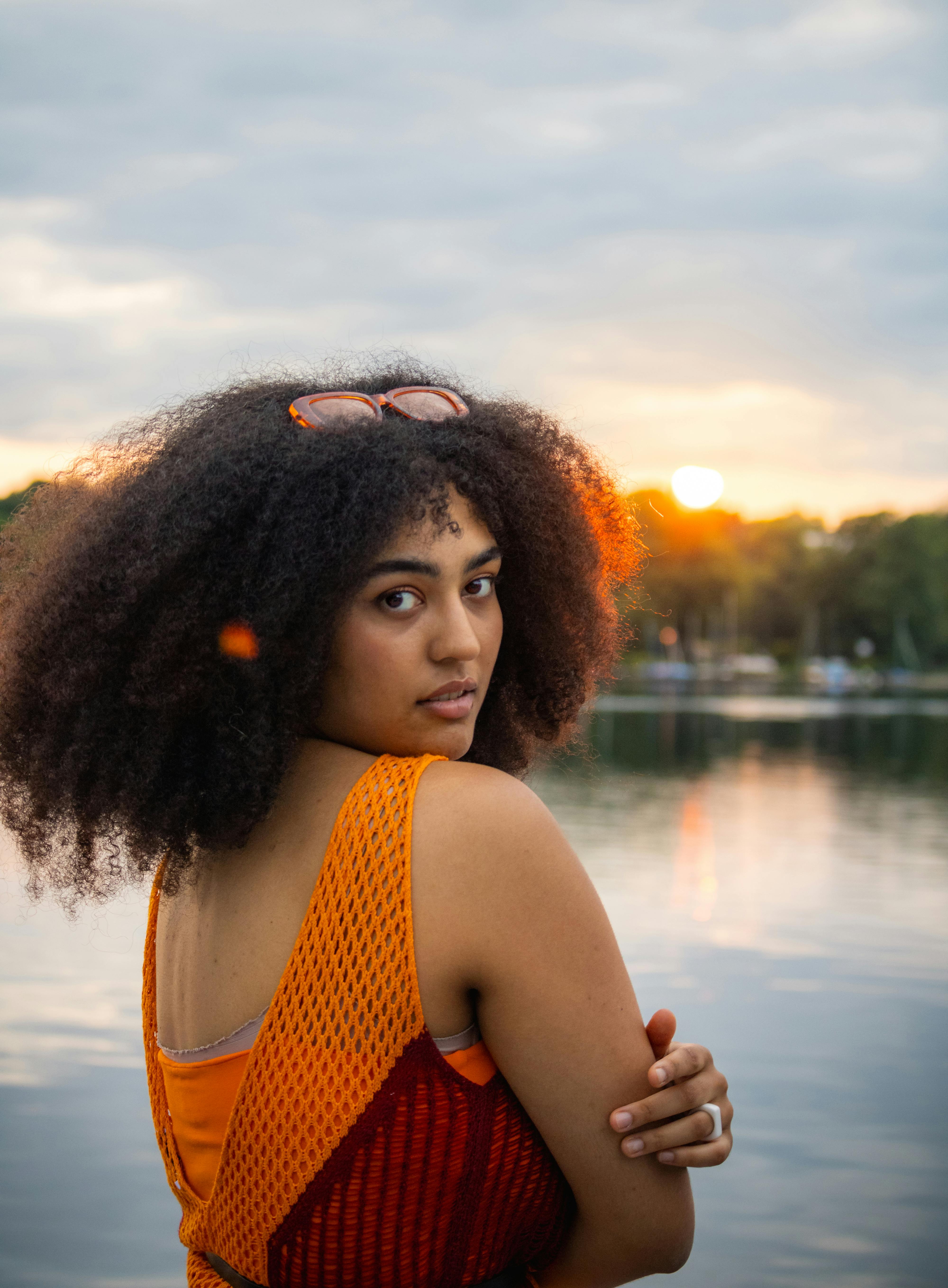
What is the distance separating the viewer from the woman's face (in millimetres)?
1716

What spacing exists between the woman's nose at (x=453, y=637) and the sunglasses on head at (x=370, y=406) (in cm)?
31

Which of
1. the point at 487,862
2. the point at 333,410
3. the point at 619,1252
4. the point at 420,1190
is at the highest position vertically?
the point at 333,410

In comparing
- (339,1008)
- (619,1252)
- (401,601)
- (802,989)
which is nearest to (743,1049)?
(802,989)

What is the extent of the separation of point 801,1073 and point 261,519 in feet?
19.5

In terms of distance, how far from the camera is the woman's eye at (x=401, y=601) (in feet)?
5.67

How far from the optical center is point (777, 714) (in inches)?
1736

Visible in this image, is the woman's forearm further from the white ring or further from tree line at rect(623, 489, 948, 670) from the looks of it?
tree line at rect(623, 489, 948, 670)

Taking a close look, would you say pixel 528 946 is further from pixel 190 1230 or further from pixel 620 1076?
pixel 190 1230

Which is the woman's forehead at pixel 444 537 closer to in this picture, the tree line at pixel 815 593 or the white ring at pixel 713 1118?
the white ring at pixel 713 1118

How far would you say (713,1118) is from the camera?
1.59 m

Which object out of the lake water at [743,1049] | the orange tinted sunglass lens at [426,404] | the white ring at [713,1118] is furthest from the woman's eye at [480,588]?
the lake water at [743,1049]

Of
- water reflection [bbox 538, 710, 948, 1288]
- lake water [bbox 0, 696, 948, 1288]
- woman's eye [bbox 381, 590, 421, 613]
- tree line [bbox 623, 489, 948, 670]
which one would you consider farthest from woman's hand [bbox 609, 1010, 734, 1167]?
tree line [bbox 623, 489, 948, 670]

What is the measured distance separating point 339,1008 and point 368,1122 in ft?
0.44

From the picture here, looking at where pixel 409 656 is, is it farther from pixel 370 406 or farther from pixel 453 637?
pixel 370 406
